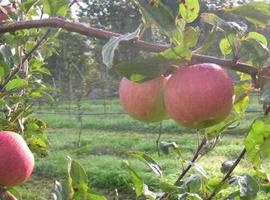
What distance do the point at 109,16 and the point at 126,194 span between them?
13.3 m

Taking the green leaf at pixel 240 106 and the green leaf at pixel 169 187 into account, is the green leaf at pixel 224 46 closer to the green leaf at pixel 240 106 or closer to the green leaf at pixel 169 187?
the green leaf at pixel 240 106

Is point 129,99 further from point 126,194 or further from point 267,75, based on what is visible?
point 126,194

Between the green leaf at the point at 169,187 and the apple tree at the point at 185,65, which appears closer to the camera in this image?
the apple tree at the point at 185,65

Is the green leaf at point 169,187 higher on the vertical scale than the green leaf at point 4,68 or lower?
lower

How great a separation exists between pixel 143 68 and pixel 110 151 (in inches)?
248

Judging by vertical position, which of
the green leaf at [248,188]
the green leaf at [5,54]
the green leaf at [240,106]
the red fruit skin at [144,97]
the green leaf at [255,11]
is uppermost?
the green leaf at [255,11]

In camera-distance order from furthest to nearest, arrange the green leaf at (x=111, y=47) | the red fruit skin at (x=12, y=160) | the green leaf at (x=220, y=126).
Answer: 1. the green leaf at (x=220, y=126)
2. the red fruit skin at (x=12, y=160)
3. the green leaf at (x=111, y=47)

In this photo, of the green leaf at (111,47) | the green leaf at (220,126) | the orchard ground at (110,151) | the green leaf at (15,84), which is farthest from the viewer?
the orchard ground at (110,151)

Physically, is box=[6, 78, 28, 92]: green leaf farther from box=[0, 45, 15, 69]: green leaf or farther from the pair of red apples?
the pair of red apples

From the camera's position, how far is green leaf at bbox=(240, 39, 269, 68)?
60 cm

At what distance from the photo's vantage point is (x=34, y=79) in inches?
80.6

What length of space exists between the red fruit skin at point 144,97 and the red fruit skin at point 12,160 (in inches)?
9.4

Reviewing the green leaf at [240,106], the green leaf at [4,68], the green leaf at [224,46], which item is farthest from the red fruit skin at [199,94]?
the green leaf at [4,68]

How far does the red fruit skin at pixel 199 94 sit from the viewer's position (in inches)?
22.0
